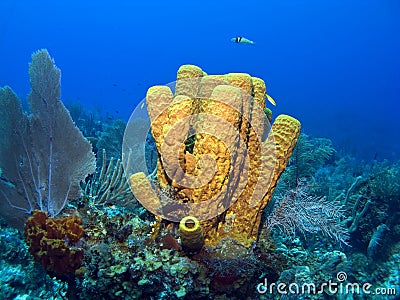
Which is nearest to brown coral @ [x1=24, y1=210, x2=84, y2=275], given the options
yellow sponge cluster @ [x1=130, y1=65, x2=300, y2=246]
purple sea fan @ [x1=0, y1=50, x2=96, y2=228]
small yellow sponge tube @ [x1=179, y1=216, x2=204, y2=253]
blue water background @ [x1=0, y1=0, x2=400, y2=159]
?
purple sea fan @ [x1=0, y1=50, x2=96, y2=228]

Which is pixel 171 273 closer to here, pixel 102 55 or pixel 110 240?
pixel 110 240

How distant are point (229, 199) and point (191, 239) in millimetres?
624

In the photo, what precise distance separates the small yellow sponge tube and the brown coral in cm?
97

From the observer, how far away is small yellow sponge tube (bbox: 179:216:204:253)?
8.88ft

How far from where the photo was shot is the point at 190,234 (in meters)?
2.72

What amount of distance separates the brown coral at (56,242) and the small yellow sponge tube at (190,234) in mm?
969

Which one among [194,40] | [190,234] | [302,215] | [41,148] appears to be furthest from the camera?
[194,40]

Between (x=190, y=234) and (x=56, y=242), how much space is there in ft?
4.07

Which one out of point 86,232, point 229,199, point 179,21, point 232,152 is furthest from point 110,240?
point 179,21

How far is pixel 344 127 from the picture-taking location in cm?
3906

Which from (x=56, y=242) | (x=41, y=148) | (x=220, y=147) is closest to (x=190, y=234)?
(x=220, y=147)

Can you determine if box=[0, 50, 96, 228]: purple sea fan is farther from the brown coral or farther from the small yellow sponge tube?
the small yellow sponge tube

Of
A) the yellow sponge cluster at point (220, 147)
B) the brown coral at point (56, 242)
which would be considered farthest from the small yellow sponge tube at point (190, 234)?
the brown coral at point (56, 242)

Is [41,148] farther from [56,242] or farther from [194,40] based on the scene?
[194,40]
